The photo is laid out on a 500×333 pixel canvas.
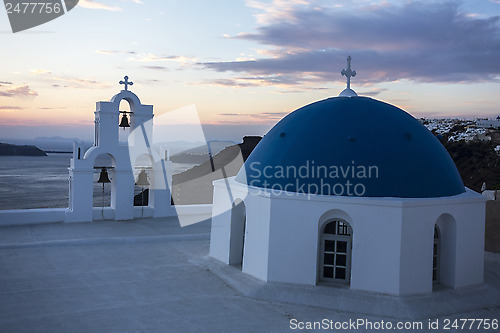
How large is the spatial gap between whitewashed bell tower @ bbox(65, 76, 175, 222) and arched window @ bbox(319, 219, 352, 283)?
907 cm

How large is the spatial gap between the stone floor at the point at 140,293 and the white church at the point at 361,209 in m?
0.62

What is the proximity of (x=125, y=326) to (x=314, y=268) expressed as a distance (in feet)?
14.3

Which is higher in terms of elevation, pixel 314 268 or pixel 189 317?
pixel 314 268

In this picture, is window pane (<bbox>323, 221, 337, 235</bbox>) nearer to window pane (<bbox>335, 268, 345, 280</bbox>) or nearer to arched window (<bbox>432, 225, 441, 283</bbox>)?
window pane (<bbox>335, 268, 345, 280</bbox>)

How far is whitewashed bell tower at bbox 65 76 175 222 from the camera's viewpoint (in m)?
17.8

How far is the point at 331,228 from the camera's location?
1161 cm

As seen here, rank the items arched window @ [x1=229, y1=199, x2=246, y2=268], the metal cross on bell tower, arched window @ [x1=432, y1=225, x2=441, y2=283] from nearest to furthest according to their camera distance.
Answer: arched window @ [x1=432, y1=225, x2=441, y2=283] < arched window @ [x1=229, y1=199, x2=246, y2=268] < the metal cross on bell tower

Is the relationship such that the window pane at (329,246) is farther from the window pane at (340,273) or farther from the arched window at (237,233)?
the arched window at (237,233)

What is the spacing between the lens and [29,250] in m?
14.5

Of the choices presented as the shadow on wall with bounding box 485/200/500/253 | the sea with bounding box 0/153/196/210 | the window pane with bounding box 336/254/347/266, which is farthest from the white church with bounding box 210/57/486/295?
the sea with bounding box 0/153/196/210

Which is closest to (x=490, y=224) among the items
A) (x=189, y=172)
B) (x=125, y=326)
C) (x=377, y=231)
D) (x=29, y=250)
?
(x=377, y=231)

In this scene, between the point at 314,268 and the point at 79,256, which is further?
the point at 79,256

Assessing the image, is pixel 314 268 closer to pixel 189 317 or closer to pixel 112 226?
pixel 189 317

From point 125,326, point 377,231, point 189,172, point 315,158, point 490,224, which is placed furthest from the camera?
point 189,172
